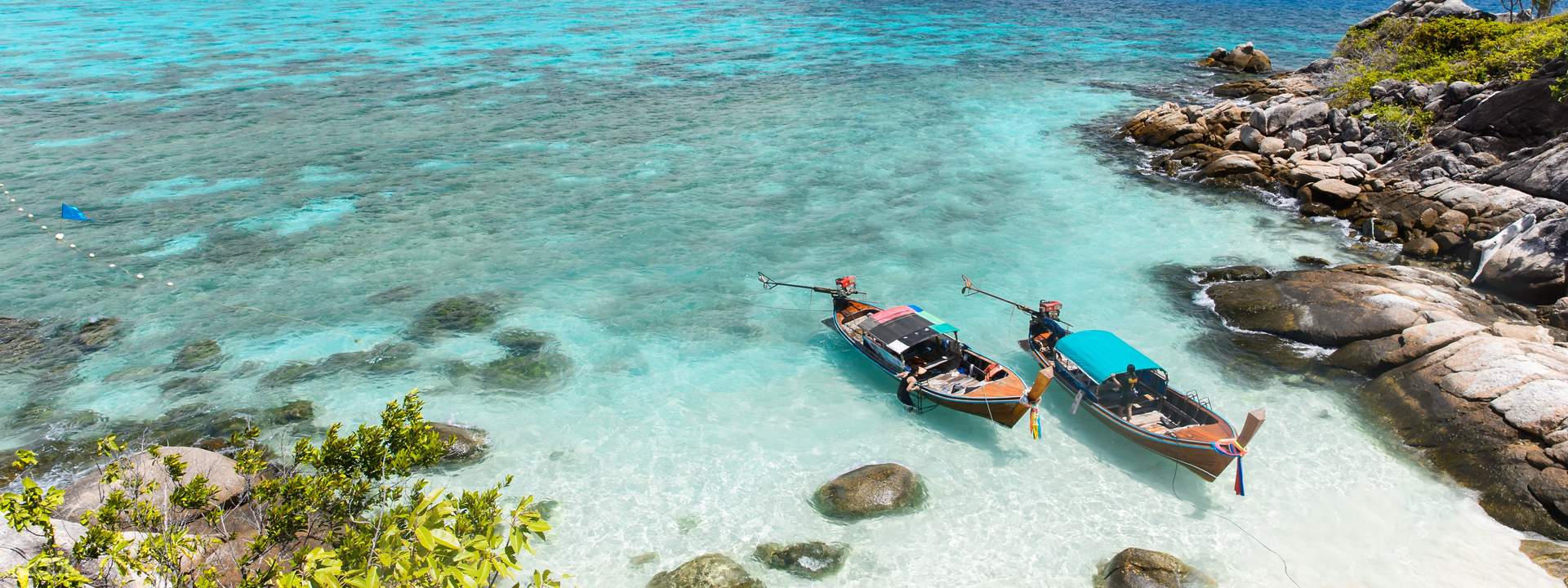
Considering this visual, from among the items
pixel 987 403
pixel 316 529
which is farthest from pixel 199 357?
pixel 987 403

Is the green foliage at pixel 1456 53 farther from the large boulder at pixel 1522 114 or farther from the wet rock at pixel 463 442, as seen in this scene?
the wet rock at pixel 463 442

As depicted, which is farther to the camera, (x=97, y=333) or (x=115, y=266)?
(x=115, y=266)

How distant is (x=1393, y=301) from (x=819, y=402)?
664 inches

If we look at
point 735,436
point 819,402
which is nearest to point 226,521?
point 735,436

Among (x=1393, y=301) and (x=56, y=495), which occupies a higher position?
(x=56, y=495)

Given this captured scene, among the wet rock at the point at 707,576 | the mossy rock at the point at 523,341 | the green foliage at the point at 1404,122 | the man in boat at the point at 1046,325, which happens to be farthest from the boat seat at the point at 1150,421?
the green foliage at the point at 1404,122

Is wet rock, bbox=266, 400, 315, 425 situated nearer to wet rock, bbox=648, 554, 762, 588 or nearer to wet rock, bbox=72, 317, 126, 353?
wet rock, bbox=72, 317, 126, 353

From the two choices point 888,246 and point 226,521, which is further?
point 888,246

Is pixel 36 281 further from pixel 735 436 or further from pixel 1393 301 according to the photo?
pixel 1393 301

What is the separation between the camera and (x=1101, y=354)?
20984 millimetres

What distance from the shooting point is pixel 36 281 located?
29547 millimetres

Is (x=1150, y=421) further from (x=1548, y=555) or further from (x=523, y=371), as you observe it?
(x=523, y=371)

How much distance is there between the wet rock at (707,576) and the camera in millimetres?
16406

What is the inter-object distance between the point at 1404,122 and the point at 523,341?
38.1 meters
